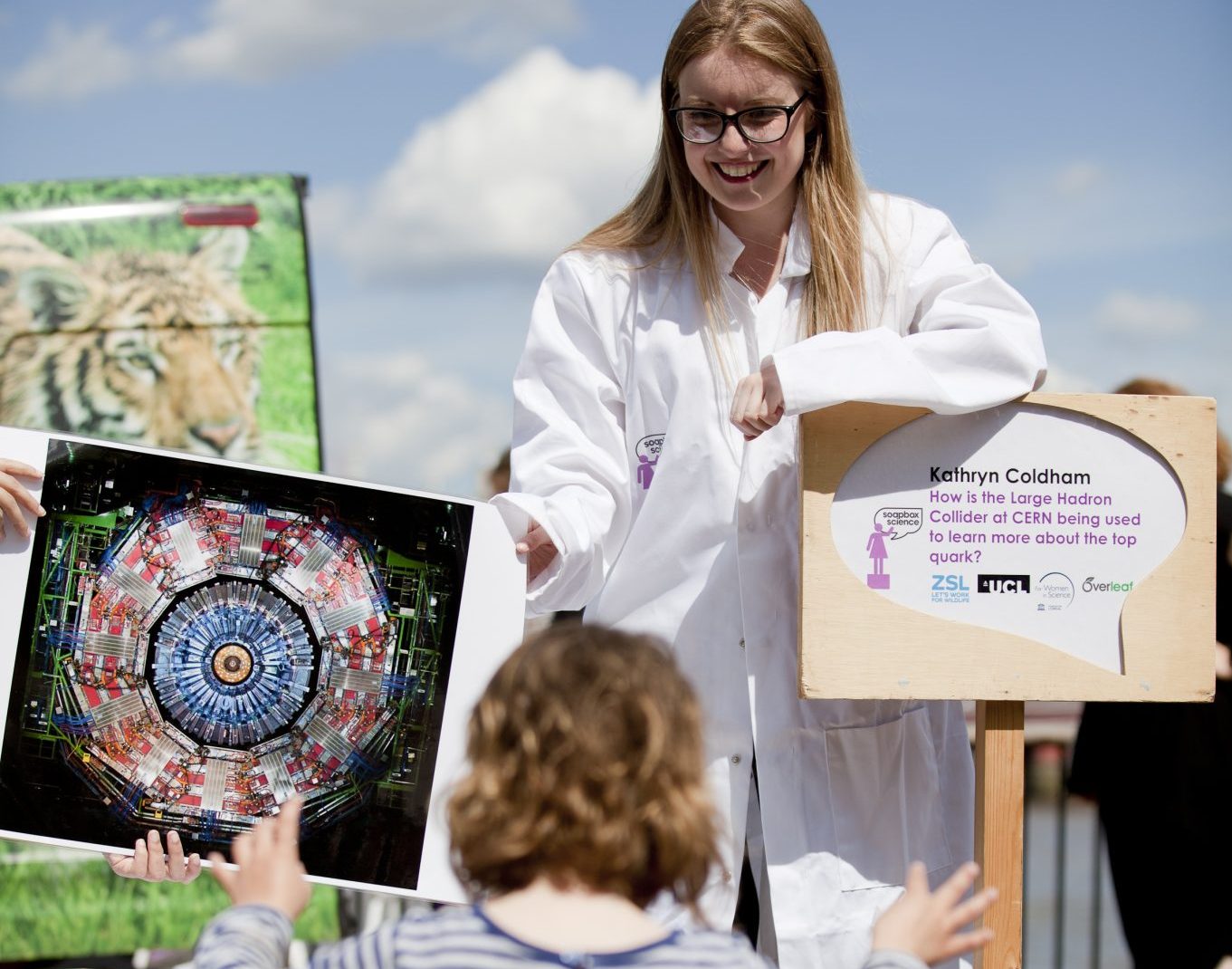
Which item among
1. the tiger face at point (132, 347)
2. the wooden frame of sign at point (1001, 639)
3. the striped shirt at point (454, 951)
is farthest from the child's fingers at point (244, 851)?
the tiger face at point (132, 347)

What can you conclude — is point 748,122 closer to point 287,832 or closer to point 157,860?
point 287,832

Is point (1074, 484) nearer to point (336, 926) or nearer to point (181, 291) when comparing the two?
point (336, 926)

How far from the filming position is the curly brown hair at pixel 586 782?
1.59 m

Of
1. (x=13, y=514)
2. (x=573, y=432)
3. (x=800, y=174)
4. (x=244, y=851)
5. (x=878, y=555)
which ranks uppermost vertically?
(x=800, y=174)

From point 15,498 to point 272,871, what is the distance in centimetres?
82

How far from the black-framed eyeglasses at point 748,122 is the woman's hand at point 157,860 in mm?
1353

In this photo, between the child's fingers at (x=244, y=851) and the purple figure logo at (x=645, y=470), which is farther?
the purple figure logo at (x=645, y=470)

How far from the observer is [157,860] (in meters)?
2.27

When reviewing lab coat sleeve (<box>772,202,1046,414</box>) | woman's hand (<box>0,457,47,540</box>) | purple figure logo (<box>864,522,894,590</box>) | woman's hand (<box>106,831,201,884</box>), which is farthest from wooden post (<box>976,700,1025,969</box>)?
woman's hand (<box>0,457,47,540</box>)

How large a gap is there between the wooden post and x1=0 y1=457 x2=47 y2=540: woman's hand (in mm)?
1459

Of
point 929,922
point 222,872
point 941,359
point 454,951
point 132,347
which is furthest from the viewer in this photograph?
point 132,347

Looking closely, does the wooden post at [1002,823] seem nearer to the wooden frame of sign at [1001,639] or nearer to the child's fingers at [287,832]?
the wooden frame of sign at [1001,639]

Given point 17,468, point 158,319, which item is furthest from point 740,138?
point 158,319

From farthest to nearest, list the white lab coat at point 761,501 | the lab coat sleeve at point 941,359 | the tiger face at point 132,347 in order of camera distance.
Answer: the tiger face at point 132,347 < the white lab coat at point 761,501 < the lab coat sleeve at point 941,359
